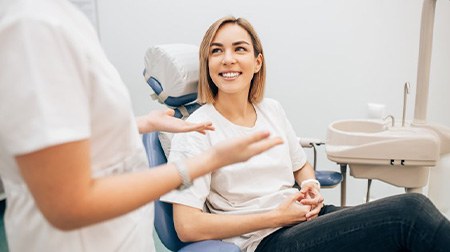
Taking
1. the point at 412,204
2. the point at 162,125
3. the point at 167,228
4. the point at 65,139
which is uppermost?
the point at 65,139

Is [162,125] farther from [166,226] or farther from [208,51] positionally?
[208,51]

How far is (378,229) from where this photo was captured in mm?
1077

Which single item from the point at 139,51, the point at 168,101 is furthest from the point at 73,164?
the point at 139,51

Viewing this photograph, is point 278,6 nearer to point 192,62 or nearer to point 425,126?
point 192,62

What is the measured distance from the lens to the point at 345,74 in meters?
1.98

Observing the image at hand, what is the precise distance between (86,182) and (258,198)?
82 centimetres

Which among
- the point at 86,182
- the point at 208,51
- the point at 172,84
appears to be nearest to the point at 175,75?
the point at 172,84

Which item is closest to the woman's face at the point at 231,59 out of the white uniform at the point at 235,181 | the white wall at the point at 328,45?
the white uniform at the point at 235,181

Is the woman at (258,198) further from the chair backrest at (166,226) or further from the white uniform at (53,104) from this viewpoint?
the white uniform at (53,104)

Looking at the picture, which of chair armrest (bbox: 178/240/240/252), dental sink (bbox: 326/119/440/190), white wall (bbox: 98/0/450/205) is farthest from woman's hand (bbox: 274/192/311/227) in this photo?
white wall (bbox: 98/0/450/205)

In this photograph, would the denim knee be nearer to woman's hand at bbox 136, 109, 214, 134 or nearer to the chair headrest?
woman's hand at bbox 136, 109, 214, 134

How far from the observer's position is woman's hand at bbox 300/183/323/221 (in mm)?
1248

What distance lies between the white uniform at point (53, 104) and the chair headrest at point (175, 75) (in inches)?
31.1

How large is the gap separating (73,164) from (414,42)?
73.2 inches
